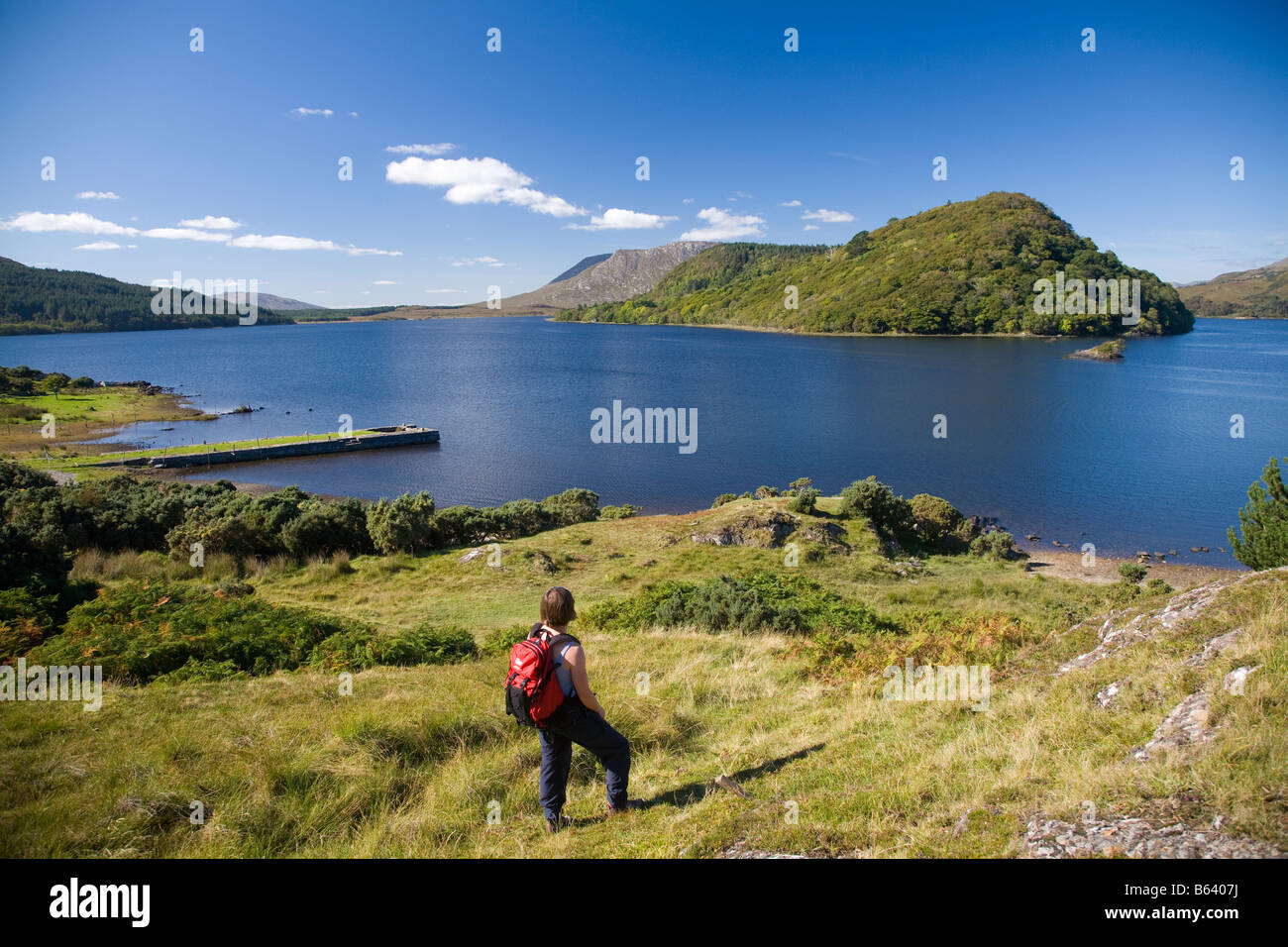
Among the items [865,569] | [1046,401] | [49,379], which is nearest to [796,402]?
[1046,401]

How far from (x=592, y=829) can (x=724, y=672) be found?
5.48m

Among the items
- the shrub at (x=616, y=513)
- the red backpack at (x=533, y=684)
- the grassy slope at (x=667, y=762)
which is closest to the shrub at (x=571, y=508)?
the shrub at (x=616, y=513)

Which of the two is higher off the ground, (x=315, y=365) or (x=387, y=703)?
(x=315, y=365)

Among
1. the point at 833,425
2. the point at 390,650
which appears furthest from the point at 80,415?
the point at 833,425

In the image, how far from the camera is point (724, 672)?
10.7 metres

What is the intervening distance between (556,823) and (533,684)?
5.28 feet

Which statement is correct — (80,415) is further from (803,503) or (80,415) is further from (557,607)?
(557,607)

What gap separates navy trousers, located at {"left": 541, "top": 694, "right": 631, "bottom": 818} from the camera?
534 centimetres

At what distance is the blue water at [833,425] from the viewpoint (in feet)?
141

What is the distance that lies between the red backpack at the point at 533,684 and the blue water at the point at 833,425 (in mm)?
35741

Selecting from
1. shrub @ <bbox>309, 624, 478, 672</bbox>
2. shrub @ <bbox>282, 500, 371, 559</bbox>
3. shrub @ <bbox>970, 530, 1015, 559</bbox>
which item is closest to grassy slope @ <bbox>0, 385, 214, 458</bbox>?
shrub @ <bbox>282, 500, 371, 559</bbox>

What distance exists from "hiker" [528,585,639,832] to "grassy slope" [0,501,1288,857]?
328mm

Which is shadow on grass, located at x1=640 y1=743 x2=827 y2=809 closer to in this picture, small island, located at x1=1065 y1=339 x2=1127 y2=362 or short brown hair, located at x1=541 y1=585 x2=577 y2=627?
short brown hair, located at x1=541 y1=585 x2=577 y2=627

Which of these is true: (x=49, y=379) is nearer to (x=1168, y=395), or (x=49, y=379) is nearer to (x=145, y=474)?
(x=145, y=474)
